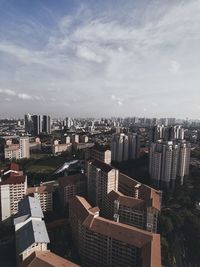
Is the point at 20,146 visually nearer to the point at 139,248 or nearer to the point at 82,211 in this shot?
the point at 82,211

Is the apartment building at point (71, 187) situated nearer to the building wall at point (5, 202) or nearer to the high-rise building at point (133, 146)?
the building wall at point (5, 202)

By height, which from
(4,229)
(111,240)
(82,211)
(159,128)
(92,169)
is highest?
(159,128)

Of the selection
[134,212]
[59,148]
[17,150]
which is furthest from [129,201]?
[59,148]

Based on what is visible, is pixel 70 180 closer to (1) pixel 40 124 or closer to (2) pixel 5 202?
(2) pixel 5 202

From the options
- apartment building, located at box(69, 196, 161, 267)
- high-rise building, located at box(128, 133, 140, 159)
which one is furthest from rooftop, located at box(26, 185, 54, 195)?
high-rise building, located at box(128, 133, 140, 159)

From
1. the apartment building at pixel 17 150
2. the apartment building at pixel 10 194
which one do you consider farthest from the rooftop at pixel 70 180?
the apartment building at pixel 17 150

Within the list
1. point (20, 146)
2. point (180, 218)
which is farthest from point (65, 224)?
point (20, 146)
